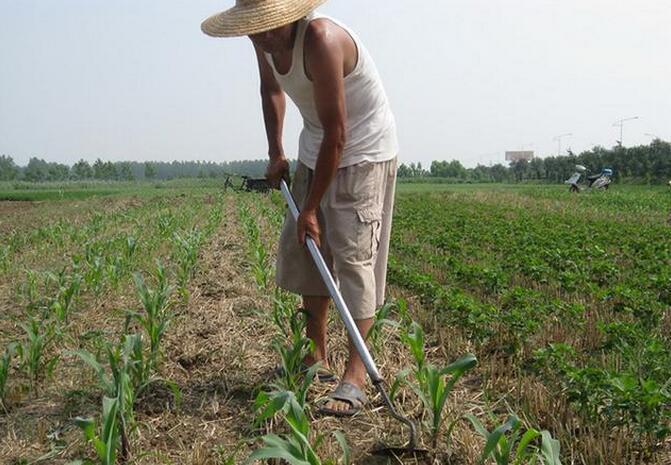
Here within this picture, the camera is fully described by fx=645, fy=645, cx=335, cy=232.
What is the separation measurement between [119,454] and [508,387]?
6.61 feet

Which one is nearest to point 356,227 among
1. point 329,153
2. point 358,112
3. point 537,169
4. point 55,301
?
point 329,153

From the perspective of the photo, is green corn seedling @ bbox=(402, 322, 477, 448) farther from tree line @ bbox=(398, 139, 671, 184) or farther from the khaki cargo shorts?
tree line @ bbox=(398, 139, 671, 184)

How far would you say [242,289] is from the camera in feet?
18.9

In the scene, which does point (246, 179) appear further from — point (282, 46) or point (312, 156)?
point (282, 46)

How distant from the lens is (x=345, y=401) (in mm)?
2941

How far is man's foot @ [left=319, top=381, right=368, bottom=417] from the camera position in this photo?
2.91 metres

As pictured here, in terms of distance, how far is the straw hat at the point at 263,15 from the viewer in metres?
2.68

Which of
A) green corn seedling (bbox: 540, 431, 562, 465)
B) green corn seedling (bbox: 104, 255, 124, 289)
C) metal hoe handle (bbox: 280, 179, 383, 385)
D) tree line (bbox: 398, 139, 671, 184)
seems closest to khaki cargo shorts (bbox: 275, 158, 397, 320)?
metal hoe handle (bbox: 280, 179, 383, 385)

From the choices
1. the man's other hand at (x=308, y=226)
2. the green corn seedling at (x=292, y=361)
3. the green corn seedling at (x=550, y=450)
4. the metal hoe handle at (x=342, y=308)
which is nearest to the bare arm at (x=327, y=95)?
the man's other hand at (x=308, y=226)

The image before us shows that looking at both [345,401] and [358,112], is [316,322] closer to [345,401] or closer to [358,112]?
[345,401]

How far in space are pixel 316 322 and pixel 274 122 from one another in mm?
1127

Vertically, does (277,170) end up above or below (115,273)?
above

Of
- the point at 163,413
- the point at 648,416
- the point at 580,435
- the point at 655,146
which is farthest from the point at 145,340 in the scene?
the point at 655,146

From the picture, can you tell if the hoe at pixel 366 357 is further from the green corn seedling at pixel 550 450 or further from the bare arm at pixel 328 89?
the green corn seedling at pixel 550 450
